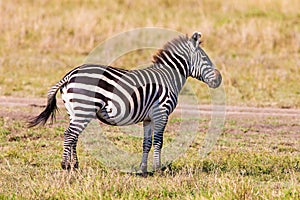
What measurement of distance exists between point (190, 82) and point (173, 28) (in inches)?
184

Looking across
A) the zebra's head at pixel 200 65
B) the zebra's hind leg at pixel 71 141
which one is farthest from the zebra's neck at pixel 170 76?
the zebra's hind leg at pixel 71 141

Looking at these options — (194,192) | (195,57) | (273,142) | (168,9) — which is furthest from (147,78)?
(168,9)

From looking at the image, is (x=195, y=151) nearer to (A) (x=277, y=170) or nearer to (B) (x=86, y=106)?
(A) (x=277, y=170)

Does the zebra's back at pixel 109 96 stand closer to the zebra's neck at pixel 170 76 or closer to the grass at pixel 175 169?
the zebra's neck at pixel 170 76

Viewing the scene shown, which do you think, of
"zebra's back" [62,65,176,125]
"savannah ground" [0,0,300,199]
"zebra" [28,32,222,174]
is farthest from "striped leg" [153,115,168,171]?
"savannah ground" [0,0,300,199]

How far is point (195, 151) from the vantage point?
9.60m

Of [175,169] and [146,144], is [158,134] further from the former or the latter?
[175,169]

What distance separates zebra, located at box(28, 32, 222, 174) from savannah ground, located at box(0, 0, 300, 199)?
0.52 metres

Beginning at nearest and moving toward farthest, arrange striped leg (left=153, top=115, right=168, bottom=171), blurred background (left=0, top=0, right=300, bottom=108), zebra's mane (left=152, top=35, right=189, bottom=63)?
striped leg (left=153, top=115, right=168, bottom=171) < zebra's mane (left=152, top=35, right=189, bottom=63) < blurred background (left=0, top=0, right=300, bottom=108)

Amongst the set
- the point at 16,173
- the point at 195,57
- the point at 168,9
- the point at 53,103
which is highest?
the point at 168,9

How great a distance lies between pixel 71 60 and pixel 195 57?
9.07 metres

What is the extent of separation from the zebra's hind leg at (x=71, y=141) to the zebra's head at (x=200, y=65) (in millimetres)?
1674

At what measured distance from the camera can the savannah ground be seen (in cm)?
696

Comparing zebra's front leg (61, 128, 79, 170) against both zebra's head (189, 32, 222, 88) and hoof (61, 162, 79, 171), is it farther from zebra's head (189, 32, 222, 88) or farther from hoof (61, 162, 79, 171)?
zebra's head (189, 32, 222, 88)
